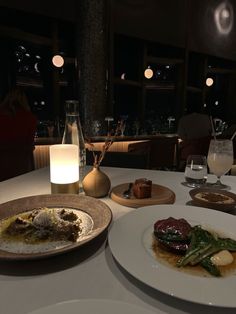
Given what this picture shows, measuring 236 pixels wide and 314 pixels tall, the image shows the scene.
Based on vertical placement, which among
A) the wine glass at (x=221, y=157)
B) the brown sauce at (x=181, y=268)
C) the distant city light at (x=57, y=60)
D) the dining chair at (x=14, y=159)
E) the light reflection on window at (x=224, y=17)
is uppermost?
the light reflection on window at (x=224, y=17)

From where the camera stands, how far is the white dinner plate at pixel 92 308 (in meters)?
0.51

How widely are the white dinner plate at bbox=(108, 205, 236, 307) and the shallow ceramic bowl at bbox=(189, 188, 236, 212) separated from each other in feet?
0.36

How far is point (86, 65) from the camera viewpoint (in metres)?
4.14

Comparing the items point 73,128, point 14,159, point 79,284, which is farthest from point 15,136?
point 79,284

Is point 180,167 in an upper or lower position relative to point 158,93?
lower

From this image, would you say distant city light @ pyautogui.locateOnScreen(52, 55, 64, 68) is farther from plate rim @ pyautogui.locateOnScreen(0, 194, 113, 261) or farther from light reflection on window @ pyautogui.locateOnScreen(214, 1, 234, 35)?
light reflection on window @ pyautogui.locateOnScreen(214, 1, 234, 35)

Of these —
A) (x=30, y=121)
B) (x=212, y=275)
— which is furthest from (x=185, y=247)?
(x=30, y=121)

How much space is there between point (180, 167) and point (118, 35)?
108 inches

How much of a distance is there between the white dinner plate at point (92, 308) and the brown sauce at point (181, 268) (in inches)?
7.7

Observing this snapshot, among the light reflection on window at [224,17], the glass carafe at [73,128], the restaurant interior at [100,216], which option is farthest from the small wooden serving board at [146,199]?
the light reflection on window at [224,17]

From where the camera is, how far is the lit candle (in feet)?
3.81

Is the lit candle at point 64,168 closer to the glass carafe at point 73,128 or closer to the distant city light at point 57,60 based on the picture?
the glass carafe at point 73,128

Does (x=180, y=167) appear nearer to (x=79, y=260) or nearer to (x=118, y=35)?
(x=118, y=35)

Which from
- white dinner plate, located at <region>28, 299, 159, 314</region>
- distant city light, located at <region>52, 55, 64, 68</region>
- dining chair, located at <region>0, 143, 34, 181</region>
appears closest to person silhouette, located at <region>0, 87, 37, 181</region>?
dining chair, located at <region>0, 143, 34, 181</region>
